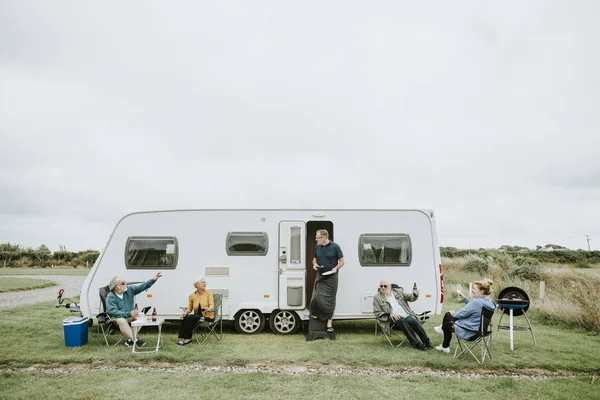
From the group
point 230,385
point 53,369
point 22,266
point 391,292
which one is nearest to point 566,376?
point 391,292

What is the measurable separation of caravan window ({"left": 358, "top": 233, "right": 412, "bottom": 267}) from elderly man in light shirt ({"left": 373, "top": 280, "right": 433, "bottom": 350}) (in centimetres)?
65

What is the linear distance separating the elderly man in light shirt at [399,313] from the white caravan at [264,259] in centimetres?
55

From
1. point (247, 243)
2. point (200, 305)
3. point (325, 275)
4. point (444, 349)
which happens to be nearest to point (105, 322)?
point (200, 305)

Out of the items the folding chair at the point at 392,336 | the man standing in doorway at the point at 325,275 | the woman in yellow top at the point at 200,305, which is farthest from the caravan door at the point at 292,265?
the folding chair at the point at 392,336

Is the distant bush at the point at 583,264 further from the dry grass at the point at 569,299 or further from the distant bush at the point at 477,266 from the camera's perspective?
the dry grass at the point at 569,299

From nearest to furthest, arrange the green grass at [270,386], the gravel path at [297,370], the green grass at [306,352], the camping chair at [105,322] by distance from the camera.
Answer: the green grass at [270,386] < the gravel path at [297,370] < the green grass at [306,352] < the camping chair at [105,322]

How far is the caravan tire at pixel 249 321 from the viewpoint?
885 centimetres

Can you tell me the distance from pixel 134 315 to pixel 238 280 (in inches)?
77.3

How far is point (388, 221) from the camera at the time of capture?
9094 mm

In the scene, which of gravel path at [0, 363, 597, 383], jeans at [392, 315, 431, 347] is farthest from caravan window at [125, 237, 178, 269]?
jeans at [392, 315, 431, 347]

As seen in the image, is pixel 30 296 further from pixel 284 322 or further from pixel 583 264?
pixel 583 264

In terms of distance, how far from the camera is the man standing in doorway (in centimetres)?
823

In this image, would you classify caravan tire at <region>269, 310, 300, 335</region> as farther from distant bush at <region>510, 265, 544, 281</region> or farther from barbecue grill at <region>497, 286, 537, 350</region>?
distant bush at <region>510, 265, 544, 281</region>

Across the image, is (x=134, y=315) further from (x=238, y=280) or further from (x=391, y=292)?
(x=391, y=292)
